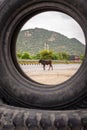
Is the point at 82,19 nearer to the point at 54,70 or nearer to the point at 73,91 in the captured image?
the point at 73,91

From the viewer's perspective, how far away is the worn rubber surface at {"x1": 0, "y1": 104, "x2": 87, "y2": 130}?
1747mm

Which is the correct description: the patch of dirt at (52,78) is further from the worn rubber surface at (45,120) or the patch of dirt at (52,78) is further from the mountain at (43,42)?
the worn rubber surface at (45,120)

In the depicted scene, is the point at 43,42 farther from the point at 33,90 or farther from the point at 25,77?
the point at 33,90

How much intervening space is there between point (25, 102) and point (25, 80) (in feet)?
0.72

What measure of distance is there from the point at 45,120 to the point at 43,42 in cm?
139

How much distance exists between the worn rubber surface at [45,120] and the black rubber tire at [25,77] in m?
0.28

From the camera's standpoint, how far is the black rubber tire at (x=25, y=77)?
2078mm

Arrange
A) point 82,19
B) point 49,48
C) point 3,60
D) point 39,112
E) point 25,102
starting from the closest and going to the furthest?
1. point 39,112
2. point 82,19
3. point 25,102
4. point 3,60
5. point 49,48

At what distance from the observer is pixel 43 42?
301 cm

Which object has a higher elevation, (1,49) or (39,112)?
(1,49)

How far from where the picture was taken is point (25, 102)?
2.22 metres

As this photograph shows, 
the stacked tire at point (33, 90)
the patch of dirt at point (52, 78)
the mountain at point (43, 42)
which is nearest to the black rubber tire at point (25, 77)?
the stacked tire at point (33, 90)

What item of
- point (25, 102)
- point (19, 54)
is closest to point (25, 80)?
point (25, 102)

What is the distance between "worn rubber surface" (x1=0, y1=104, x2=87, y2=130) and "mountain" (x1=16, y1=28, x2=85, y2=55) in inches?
36.3
